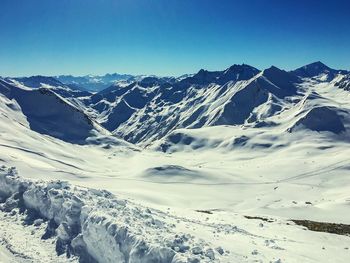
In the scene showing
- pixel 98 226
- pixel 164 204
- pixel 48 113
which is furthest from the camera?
pixel 48 113

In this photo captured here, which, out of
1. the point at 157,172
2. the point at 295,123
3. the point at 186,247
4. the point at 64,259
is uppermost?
the point at 295,123

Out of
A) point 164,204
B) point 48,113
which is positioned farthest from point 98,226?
point 48,113

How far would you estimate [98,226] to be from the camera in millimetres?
26797

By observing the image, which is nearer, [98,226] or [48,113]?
[98,226]

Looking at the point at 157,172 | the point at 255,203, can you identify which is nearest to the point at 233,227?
the point at 255,203

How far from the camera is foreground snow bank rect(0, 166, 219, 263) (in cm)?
2305

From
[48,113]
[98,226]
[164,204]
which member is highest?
[48,113]

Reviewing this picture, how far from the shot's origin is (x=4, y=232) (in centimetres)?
3030

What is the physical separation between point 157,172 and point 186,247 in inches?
3447

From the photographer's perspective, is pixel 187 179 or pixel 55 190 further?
pixel 187 179

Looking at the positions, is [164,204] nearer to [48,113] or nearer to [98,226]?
[98,226]

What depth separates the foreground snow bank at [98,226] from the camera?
907 inches

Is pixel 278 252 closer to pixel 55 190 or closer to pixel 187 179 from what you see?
pixel 55 190

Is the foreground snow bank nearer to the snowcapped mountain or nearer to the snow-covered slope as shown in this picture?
the snowcapped mountain
